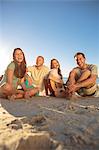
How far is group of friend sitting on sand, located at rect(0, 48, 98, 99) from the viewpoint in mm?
3211

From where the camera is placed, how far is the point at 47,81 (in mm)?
3635

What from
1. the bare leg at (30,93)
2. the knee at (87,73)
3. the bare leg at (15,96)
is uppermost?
the knee at (87,73)

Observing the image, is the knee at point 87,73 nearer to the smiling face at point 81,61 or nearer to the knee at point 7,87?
the smiling face at point 81,61

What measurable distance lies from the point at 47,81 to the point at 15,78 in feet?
1.71

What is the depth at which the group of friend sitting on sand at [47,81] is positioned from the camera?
321cm

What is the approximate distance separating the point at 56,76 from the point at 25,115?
1.48m

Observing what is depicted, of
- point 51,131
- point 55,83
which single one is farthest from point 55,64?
point 51,131

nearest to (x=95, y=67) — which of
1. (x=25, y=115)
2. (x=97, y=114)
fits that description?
(x=97, y=114)

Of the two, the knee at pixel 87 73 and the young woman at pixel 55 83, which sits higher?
the knee at pixel 87 73

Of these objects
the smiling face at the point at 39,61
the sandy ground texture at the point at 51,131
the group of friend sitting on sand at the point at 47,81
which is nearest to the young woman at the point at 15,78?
the group of friend sitting on sand at the point at 47,81

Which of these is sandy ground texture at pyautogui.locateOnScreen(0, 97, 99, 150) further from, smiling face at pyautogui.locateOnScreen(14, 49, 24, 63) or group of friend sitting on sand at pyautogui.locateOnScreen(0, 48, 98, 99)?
smiling face at pyautogui.locateOnScreen(14, 49, 24, 63)

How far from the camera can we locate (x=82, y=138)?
4.99 ft

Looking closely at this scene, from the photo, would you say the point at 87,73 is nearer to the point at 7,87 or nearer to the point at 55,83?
the point at 55,83

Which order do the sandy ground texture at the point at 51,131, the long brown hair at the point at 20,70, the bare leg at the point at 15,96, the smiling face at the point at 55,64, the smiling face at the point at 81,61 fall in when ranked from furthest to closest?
1. the smiling face at the point at 55,64
2. the smiling face at the point at 81,61
3. the long brown hair at the point at 20,70
4. the bare leg at the point at 15,96
5. the sandy ground texture at the point at 51,131
